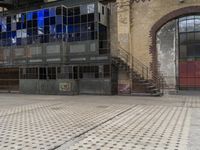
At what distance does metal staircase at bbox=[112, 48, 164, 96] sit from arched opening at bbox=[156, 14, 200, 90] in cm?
299

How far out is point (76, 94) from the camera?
2159cm

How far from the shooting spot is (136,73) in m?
20.5

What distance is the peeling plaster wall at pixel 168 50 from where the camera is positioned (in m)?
23.3

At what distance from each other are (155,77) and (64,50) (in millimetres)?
7291

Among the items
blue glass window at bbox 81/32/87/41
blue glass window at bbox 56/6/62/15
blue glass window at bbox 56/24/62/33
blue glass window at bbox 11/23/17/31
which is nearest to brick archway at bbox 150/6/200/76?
blue glass window at bbox 81/32/87/41

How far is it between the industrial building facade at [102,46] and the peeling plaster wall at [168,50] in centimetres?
8

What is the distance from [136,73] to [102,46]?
337 centimetres

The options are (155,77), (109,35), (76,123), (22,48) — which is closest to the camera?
(76,123)

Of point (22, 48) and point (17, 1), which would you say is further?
point (17, 1)

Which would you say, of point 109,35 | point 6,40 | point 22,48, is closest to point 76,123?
point 109,35

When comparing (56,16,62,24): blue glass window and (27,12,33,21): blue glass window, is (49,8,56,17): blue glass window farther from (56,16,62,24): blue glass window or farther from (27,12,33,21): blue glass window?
(27,12,33,21): blue glass window

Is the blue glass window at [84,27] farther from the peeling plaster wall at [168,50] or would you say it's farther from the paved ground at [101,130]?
the paved ground at [101,130]

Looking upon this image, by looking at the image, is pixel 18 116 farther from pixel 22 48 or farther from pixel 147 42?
Result: pixel 22 48

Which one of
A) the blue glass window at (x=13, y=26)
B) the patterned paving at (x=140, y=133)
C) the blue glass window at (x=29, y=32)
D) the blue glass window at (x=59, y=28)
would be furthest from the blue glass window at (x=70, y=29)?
the patterned paving at (x=140, y=133)
